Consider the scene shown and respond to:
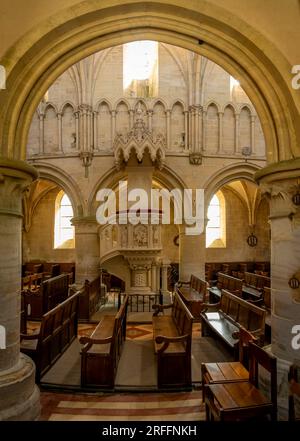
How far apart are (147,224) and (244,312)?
14.6 ft

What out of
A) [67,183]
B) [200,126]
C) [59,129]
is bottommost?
[67,183]

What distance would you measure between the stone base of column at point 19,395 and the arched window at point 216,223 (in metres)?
15.1

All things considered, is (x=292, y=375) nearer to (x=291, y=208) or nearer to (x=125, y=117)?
(x=291, y=208)

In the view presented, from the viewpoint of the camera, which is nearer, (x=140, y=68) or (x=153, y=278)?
(x=153, y=278)

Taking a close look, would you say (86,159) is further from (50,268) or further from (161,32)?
(161,32)

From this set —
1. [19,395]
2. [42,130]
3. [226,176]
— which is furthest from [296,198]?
[42,130]

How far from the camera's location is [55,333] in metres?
5.98

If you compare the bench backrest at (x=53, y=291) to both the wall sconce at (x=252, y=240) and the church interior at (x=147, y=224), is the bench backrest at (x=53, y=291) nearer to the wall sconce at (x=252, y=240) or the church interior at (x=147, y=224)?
the church interior at (x=147, y=224)
